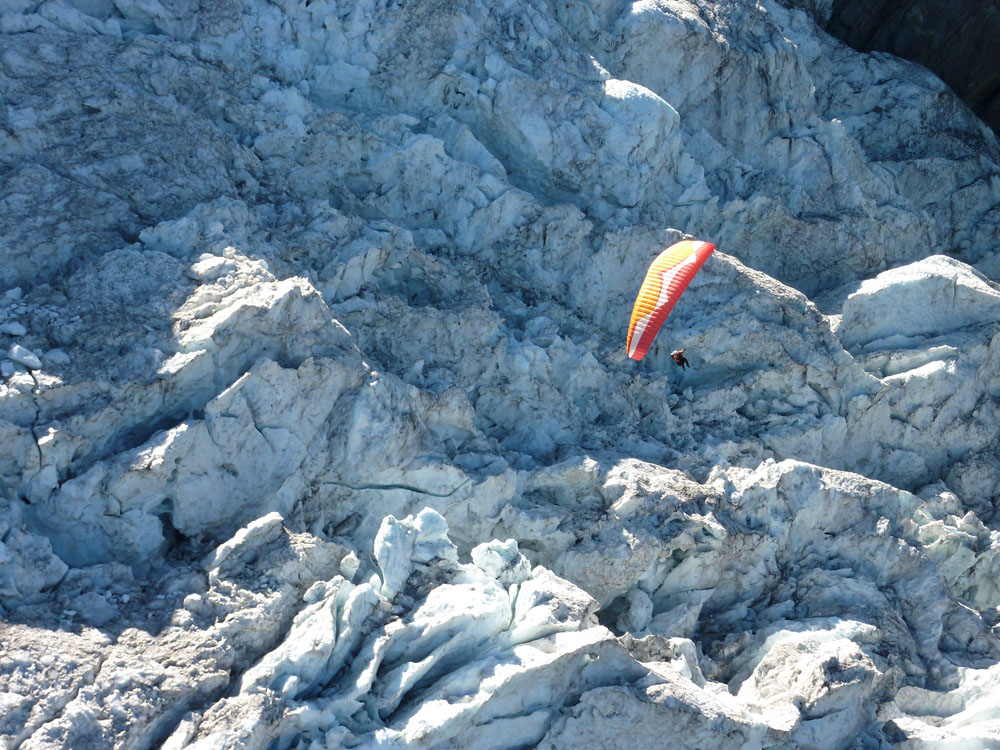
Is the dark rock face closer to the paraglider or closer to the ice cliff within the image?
the ice cliff

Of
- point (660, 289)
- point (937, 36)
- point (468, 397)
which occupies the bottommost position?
point (468, 397)

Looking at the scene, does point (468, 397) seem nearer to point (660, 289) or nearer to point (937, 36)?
point (660, 289)

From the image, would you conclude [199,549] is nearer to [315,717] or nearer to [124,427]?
[124,427]

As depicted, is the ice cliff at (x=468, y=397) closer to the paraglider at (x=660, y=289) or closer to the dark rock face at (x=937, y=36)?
the paraglider at (x=660, y=289)

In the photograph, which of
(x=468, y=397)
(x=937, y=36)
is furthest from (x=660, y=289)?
(x=937, y=36)

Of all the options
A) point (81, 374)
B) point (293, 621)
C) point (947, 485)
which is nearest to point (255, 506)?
point (293, 621)
